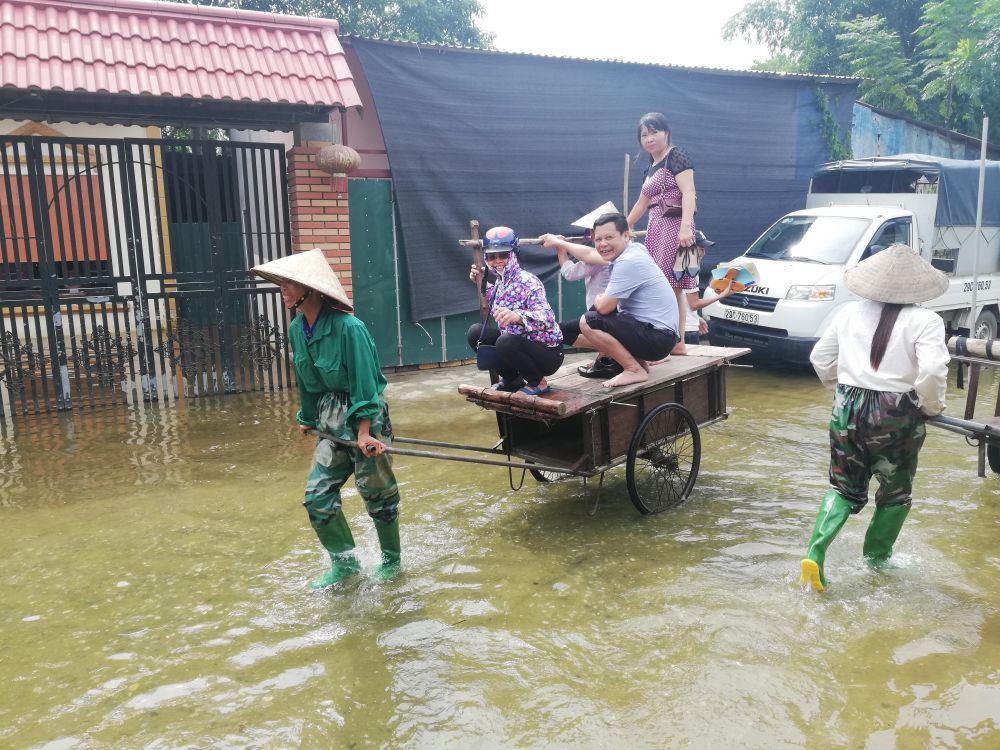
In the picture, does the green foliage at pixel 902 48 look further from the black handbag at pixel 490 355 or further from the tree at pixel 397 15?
the black handbag at pixel 490 355

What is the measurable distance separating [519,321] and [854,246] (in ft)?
21.2

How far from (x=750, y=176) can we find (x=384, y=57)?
555cm

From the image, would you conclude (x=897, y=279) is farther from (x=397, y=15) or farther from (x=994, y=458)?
(x=397, y=15)

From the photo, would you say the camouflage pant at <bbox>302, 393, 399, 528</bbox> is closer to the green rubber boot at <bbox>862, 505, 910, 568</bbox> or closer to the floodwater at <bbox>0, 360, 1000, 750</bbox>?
the floodwater at <bbox>0, 360, 1000, 750</bbox>

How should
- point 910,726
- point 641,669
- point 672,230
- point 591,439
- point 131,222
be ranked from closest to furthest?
point 910,726 < point 641,669 < point 591,439 < point 672,230 < point 131,222

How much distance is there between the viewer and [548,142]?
10.1 m

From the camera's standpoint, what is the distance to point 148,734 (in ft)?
10.4

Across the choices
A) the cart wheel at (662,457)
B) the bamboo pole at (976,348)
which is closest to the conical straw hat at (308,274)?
the cart wheel at (662,457)

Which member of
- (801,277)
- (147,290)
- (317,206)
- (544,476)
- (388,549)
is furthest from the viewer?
(801,277)

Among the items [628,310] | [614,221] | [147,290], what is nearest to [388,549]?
[628,310]

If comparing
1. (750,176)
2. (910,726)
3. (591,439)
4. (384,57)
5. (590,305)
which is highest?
(384,57)

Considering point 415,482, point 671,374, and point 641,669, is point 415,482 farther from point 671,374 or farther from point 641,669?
point 641,669

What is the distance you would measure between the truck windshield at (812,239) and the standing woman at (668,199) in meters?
3.67

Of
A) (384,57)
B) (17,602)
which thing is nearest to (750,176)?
(384,57)
